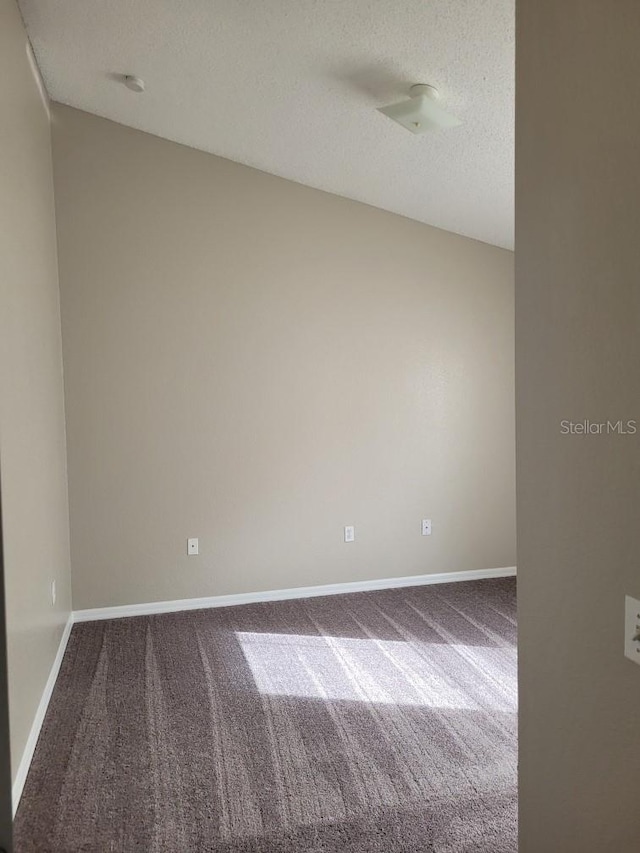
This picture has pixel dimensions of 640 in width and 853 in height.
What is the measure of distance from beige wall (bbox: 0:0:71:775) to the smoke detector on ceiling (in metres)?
1.62

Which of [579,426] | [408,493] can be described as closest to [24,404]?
[579,426]

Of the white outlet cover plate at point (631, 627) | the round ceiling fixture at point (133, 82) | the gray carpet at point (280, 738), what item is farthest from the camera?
the round ceiling fixture at point (133, 82)

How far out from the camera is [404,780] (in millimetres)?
2277

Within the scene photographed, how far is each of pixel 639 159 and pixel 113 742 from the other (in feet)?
8.76

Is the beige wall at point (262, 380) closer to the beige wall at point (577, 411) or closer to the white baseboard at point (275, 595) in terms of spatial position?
the white baseboard at point (275, 595)

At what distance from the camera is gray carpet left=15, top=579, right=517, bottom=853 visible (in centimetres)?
203

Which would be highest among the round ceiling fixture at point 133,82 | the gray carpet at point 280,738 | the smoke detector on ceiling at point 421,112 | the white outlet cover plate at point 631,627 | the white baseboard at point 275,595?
the round ceiling fixture at point 133,82

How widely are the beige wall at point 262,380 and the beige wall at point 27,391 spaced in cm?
29

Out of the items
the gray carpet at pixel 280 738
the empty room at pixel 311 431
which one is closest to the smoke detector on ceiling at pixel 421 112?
the empty room at pixel 311 431

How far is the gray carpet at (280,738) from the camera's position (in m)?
2.03

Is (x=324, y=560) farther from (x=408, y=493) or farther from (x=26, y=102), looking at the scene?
(x=26, y=102)

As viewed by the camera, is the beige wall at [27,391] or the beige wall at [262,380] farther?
the beige wall at [262,380]

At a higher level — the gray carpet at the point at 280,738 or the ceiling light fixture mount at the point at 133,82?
the ceiling light fixture mount at the point at 133,82

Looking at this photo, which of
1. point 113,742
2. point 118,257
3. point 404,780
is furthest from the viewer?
point 118,257
